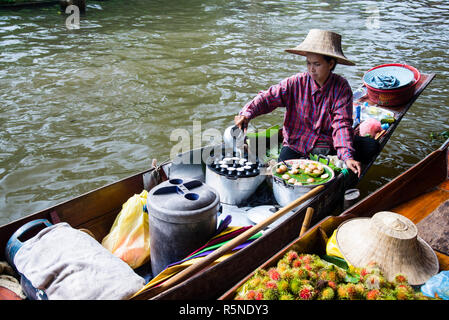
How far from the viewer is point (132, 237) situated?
295 cm

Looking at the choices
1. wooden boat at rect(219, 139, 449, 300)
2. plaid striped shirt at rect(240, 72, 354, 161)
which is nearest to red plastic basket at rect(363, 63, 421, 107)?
wooden boat at rect(219, 139, 449, 300)

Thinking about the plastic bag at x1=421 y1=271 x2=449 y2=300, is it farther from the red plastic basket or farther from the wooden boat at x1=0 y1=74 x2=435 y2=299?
the red plastic basket

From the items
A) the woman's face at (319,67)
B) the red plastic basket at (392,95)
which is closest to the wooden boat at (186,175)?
the woman's face at (319,67)

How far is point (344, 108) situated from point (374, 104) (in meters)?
2.29

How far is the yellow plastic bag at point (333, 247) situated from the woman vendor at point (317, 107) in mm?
1018

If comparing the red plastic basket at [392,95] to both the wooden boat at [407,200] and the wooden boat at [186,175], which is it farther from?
the wooden boat at [186,175]

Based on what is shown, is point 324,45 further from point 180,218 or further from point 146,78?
point 146,78

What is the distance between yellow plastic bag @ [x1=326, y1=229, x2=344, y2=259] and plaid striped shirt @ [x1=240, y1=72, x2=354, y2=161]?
3.73 feet

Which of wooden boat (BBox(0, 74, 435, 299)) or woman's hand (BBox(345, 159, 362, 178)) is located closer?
wooden boat (BBox(0, 74, 435, 299))

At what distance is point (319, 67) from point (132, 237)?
7.70 ft

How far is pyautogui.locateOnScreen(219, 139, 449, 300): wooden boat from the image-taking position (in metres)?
2.70

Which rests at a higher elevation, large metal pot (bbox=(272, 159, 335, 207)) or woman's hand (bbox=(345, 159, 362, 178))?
woman's hand (bbox=(345, 159, 362, 178))
